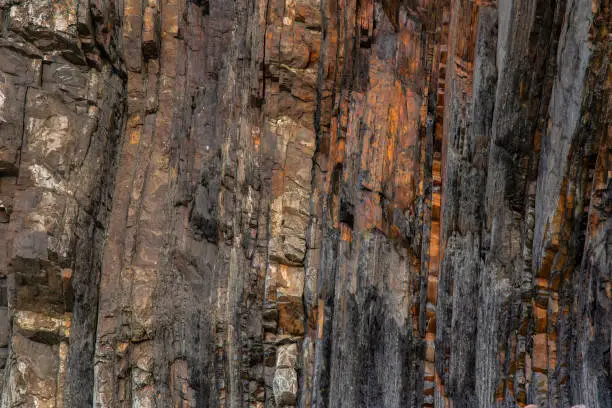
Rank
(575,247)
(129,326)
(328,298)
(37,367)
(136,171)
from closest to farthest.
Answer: (575,247) < (328,298) < (37,367) < (129,326) < (136,171)

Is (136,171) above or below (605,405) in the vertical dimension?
above

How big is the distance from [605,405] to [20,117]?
8.11 metres

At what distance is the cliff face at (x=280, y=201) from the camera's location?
6.08 m

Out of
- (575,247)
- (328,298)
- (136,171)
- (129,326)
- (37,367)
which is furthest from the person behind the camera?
(136,171)

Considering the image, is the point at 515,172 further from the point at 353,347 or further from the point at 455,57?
the point at 353,347

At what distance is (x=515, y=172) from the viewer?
19.9 feet

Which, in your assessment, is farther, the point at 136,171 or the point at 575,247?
the point at 136,171

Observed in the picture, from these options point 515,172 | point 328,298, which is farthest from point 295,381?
point 515,172

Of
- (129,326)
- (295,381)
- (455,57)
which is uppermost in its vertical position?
(455,57)

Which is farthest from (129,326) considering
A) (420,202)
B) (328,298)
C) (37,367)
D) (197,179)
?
(420,202)

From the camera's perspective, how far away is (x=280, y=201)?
9273 mm

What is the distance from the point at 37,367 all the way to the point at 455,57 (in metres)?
6.57

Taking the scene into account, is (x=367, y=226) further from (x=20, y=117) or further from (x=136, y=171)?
(x=20, y=117)

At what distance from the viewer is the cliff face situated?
6.08 meters
